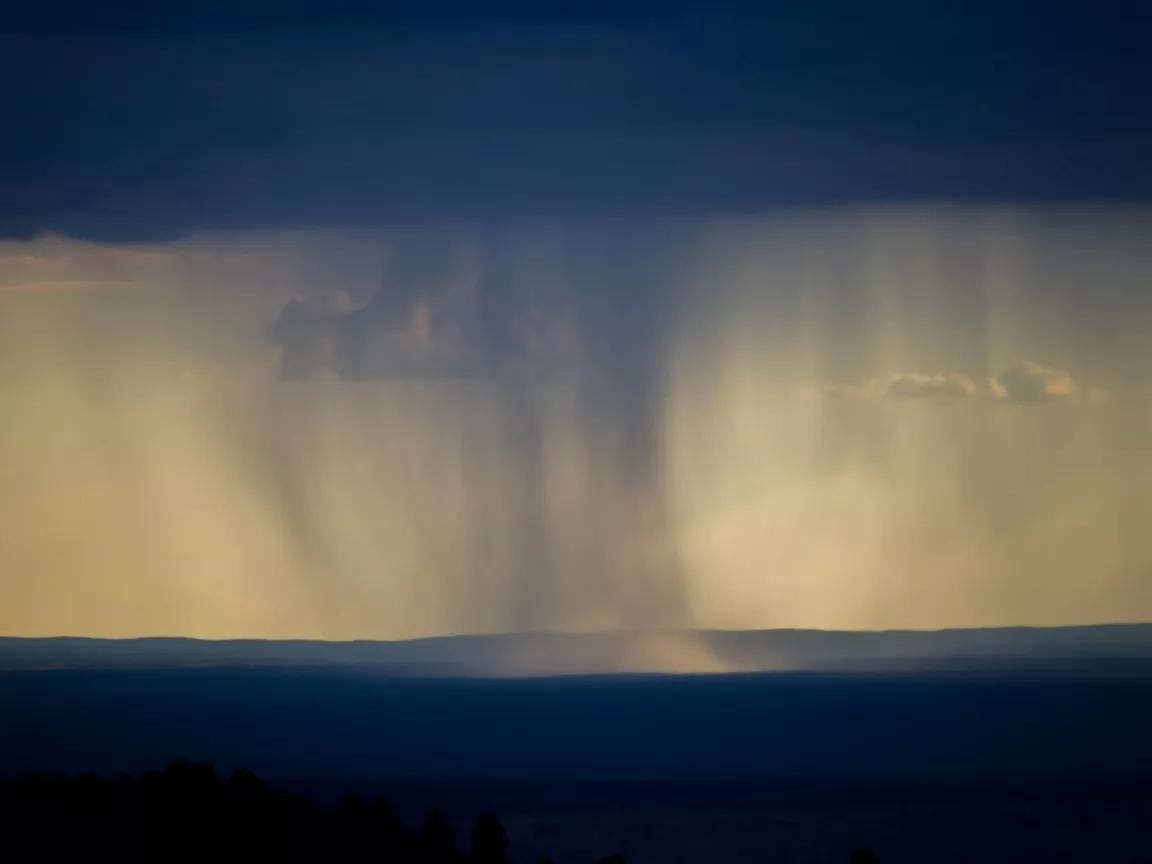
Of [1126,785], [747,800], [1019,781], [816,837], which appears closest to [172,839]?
[816,837]

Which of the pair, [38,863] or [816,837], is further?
[816,837]

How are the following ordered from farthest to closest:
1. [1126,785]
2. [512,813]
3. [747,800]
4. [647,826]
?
[1126,785] < [747,800] < [512,813] < [647,826]

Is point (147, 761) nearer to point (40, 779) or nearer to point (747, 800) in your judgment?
point (747, 800)

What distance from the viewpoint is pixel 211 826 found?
1104 inches

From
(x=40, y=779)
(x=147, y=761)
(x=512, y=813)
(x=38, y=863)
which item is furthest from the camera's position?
(x=147, y=761)

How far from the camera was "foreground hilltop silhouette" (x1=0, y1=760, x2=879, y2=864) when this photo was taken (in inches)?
1046

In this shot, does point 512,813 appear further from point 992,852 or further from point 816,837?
point 992,852

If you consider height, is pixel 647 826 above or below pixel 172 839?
above

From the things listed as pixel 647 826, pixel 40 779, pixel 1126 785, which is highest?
pixel 1126 785

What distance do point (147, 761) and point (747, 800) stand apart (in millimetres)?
71026

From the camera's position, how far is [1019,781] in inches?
6614

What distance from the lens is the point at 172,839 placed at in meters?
27.2

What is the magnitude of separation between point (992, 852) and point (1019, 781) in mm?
48813

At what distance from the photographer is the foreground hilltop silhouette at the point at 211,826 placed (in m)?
26.6
